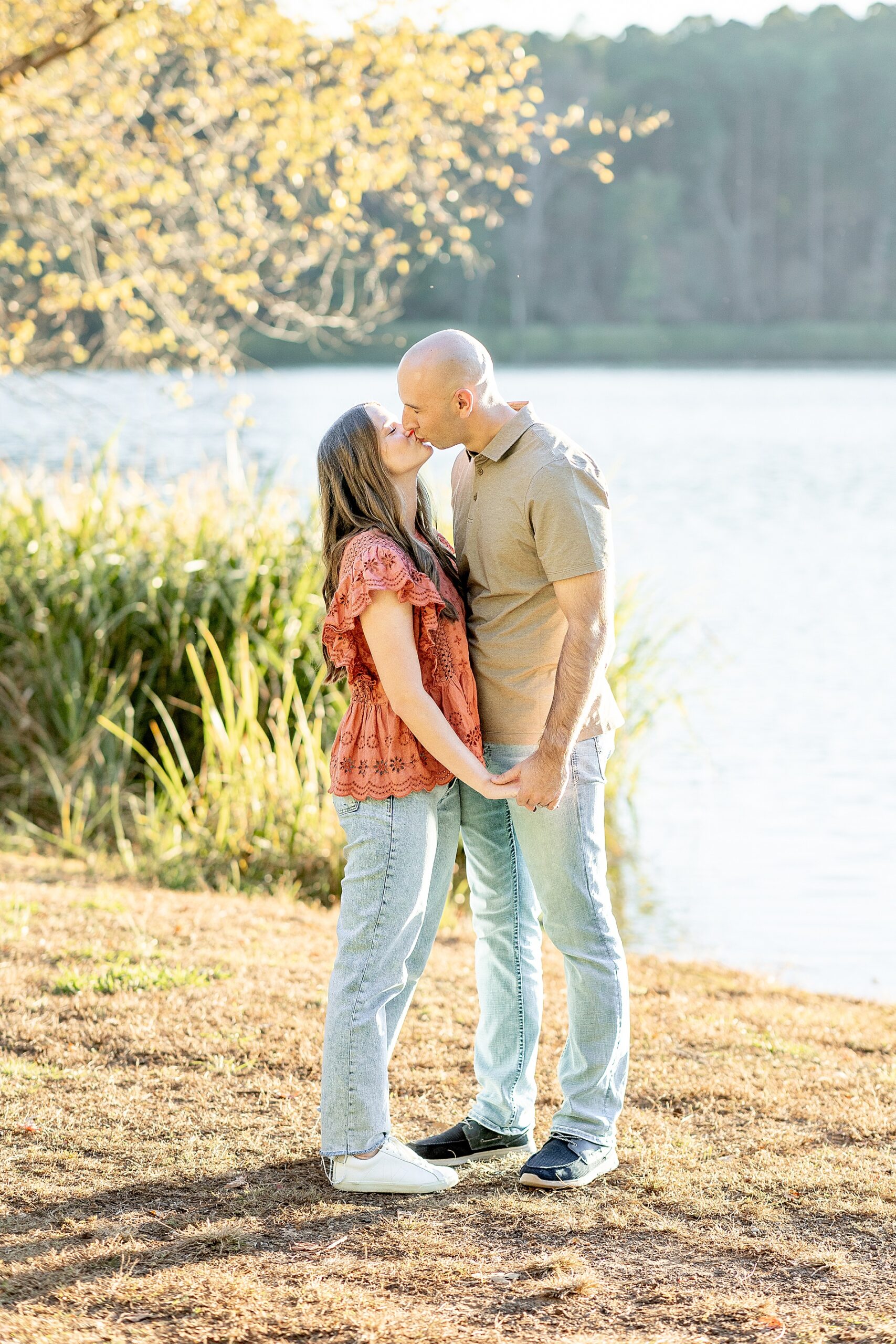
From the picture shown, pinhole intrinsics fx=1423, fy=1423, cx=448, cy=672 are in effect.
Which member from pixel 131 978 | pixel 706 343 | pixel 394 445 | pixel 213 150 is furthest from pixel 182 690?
pixel 706 343

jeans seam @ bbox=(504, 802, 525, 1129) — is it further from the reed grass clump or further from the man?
the reed grass clump

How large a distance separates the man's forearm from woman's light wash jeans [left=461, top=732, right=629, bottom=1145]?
0.45ft

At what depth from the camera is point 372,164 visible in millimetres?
7695

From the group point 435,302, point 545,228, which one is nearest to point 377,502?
point 435,302

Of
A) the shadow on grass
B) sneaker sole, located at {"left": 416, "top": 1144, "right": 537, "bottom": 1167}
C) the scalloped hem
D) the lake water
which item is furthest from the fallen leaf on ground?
the lake water

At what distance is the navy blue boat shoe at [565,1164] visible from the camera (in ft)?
9.57

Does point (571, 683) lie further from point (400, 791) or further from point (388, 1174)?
point (388, 1174)

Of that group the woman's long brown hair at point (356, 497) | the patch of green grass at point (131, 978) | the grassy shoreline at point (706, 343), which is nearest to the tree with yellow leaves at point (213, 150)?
the patch of green grass at point (131, 978)

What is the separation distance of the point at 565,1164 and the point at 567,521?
1316 mm

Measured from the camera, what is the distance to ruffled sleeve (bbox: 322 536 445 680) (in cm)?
272

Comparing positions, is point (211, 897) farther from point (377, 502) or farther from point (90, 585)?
point (377, 502)

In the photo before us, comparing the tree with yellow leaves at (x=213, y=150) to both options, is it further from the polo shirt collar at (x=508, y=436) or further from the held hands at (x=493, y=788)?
the held hands at (x=493, y=788)

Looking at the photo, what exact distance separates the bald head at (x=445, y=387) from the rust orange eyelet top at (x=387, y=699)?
0.25m

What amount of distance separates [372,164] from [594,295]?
38419 mm
